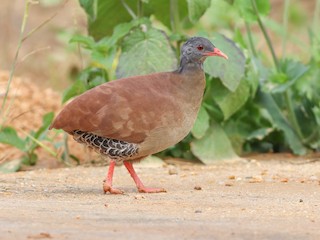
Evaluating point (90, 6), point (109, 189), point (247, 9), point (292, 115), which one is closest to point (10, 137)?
point (90, 6)

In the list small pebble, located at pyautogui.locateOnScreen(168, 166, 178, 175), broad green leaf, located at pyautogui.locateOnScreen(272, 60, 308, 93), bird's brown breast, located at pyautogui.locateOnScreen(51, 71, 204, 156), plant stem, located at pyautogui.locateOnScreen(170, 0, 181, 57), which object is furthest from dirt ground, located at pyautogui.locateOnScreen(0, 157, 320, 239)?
plant stem, located at pyautogui.locateOnScreen(170, 0, 181, 57)

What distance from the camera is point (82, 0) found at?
730cm

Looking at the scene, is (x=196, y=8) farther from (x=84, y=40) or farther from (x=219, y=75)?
(x=84, y=40)

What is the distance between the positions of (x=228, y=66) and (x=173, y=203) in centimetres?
222

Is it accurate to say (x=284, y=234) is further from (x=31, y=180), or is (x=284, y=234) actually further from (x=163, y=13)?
(x=163, y=13)

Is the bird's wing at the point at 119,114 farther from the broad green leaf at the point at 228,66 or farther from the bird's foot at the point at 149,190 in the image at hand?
the broad green leaf at the point at 228,66

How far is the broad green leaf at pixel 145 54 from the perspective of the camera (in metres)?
7.18

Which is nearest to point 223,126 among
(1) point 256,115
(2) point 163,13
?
(1) point 256,115

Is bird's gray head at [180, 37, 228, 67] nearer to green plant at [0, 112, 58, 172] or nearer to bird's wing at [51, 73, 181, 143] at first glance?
bird's wing at [51, 73, 181, 143]

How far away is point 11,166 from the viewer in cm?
771

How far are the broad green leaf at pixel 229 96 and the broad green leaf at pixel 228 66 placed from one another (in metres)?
0.19

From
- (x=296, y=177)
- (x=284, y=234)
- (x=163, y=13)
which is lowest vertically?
(x=296, y=177)

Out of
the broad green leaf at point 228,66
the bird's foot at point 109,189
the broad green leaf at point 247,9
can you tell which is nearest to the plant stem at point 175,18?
the broad green leaf at point 228,66

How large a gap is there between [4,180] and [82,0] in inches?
62.2
